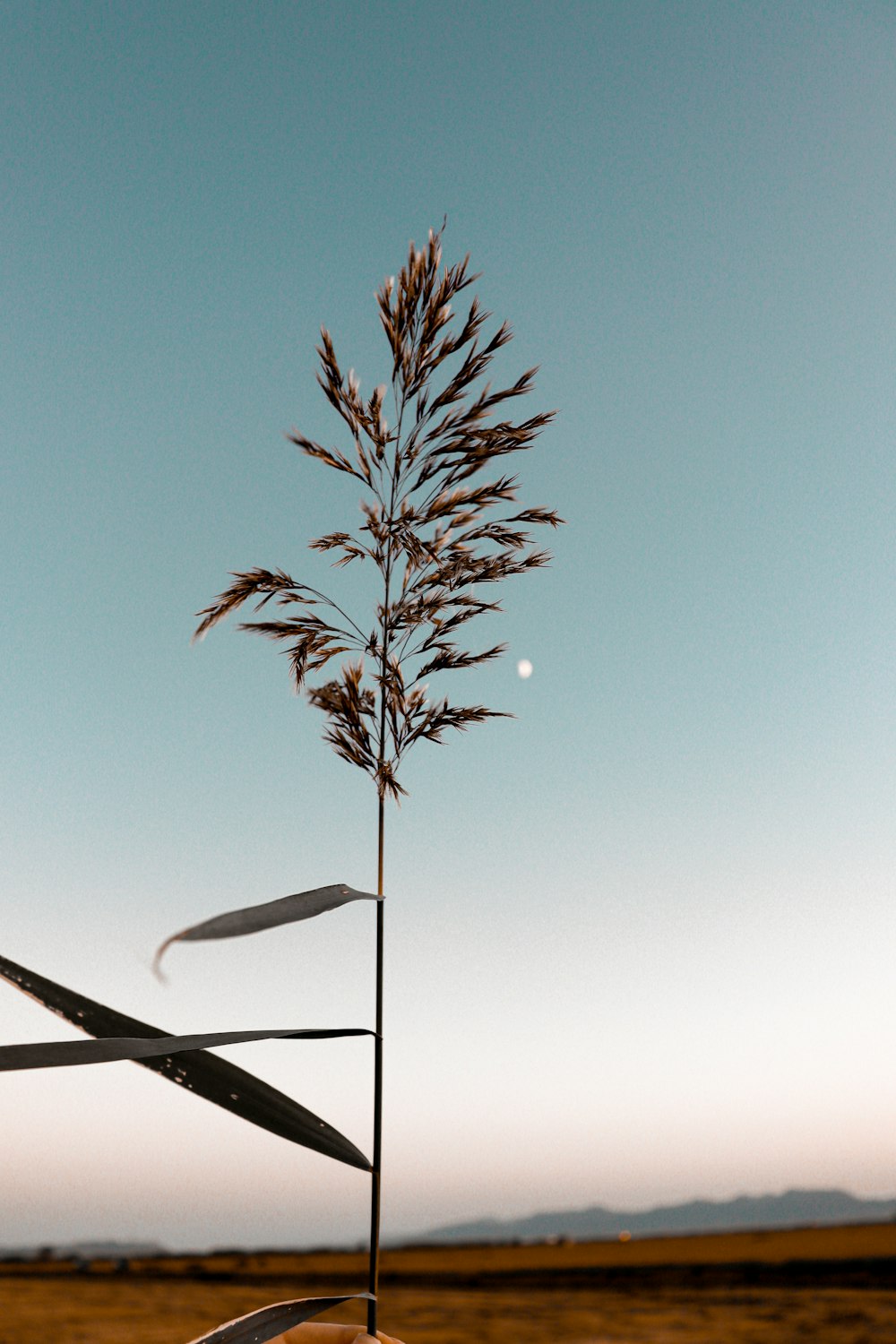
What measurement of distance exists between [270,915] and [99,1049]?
22cm

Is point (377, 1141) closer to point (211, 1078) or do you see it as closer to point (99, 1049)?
point (211, 1078)

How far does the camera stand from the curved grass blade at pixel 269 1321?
0.98 metres

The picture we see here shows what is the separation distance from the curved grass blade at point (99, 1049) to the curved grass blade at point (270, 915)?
18 centimetres

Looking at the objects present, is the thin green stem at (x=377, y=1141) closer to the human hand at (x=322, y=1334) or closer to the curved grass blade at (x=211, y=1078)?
the curved grass blade at (x=211, y=1078)

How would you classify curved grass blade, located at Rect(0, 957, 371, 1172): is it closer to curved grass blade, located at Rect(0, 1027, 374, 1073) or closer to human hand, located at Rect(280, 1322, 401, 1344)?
curved grass blade, located at Rect(0, 1027, 374, 1073)

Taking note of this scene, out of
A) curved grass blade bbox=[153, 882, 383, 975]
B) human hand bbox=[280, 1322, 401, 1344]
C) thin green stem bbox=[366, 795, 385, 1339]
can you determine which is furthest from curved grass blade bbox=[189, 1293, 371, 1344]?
curved grass blade bbox=[153, 882, 383, 975]

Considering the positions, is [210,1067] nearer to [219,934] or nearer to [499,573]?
[219,934]

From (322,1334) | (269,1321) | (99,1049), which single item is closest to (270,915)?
(99,1049)

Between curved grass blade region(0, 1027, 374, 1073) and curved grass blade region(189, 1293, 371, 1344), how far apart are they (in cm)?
33

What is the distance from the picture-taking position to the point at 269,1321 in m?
1.03

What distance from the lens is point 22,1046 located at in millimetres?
854

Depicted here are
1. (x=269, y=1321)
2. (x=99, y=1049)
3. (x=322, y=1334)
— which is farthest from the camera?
(x=322, y=1334)

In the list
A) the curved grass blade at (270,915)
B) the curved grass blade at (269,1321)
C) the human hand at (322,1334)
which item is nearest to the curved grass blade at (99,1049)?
the curved grass blade at (270,915)

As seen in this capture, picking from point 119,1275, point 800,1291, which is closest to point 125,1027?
point 800,1291
